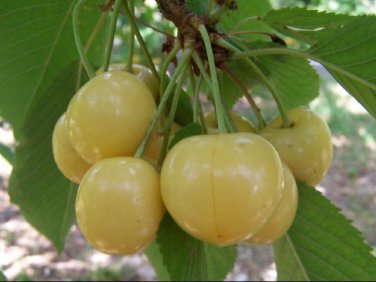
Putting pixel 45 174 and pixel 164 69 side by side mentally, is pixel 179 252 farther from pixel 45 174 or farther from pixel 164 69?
pixel 45 174

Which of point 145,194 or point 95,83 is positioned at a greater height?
point 95,83

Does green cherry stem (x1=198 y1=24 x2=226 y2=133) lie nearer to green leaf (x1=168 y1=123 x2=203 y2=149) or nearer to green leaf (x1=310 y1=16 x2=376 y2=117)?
green leaf (x1=168 y1=123 x2=203 y2=149)

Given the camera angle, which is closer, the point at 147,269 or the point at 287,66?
the point at 287,66

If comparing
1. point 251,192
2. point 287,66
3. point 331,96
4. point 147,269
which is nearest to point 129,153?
point 251,192

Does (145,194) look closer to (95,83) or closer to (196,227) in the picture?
(196,227)

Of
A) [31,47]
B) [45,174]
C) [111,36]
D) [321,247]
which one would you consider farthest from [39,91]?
[321,247]

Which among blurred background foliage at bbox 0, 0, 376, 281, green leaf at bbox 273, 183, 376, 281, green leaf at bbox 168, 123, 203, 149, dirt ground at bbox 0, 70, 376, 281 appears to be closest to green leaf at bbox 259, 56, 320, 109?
green leaf at bbox 273, 183, 376, 281

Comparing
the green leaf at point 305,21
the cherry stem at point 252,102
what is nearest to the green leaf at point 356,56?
the green leaf at point 305,21
